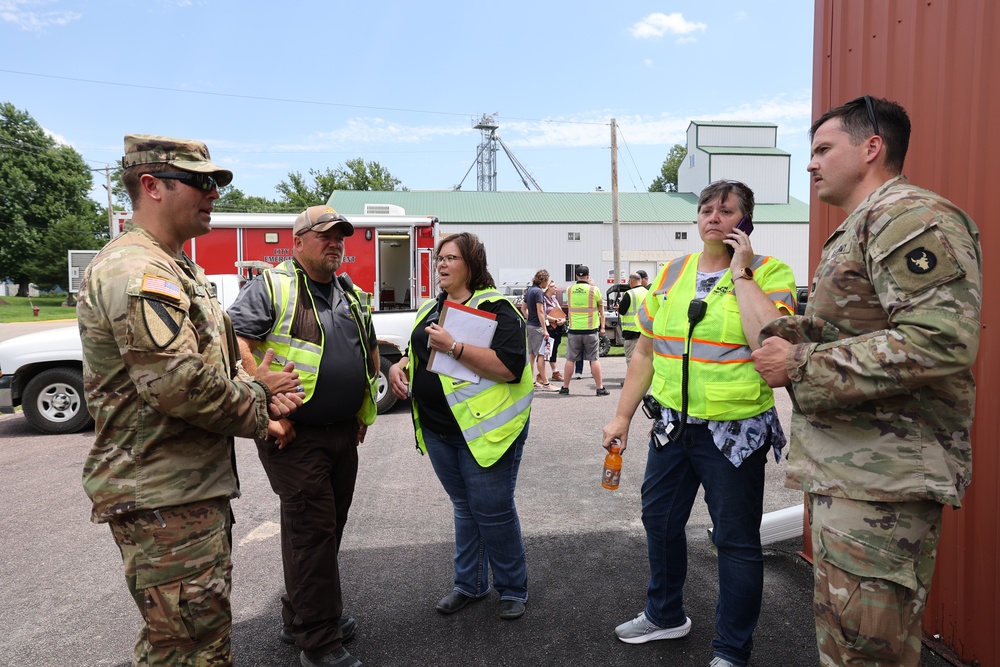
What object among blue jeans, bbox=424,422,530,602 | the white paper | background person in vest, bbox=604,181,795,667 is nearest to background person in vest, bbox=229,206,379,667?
the white paper

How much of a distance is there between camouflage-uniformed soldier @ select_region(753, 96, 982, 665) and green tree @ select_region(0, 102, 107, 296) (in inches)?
2231

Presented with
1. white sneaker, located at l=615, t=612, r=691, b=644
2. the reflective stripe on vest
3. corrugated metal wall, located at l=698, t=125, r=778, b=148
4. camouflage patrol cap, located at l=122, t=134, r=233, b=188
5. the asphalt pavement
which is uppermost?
corrugated metal wall, located at l=698, t=125, r=778, b=148

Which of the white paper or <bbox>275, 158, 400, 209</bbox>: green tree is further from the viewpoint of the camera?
<bbox>275, 158, 400, 209</bbox>: green tree

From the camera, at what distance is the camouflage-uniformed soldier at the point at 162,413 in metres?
2.02

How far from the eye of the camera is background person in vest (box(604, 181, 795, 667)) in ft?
8.73

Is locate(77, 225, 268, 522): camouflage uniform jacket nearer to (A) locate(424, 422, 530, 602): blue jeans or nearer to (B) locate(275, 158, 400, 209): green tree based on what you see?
(A) locate(424, 422, 530, 602): blue jeans

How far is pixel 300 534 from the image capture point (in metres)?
3.00

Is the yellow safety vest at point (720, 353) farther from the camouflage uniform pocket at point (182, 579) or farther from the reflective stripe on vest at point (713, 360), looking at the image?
the camouflage uniform pocket at point (182, 579)

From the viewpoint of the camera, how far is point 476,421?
10.8 feet

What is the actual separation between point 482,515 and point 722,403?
4.47ft

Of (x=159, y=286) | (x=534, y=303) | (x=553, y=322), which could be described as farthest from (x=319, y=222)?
(x=553, y=322)

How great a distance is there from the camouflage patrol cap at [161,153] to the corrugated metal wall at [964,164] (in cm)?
288

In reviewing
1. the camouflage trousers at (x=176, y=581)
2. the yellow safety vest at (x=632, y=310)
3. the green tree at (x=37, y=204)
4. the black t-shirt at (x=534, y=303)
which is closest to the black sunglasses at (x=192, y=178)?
the camouflage trousers at (x=176, y=581)

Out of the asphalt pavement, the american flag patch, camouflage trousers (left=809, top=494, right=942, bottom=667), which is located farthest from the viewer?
the asphalt pavement
